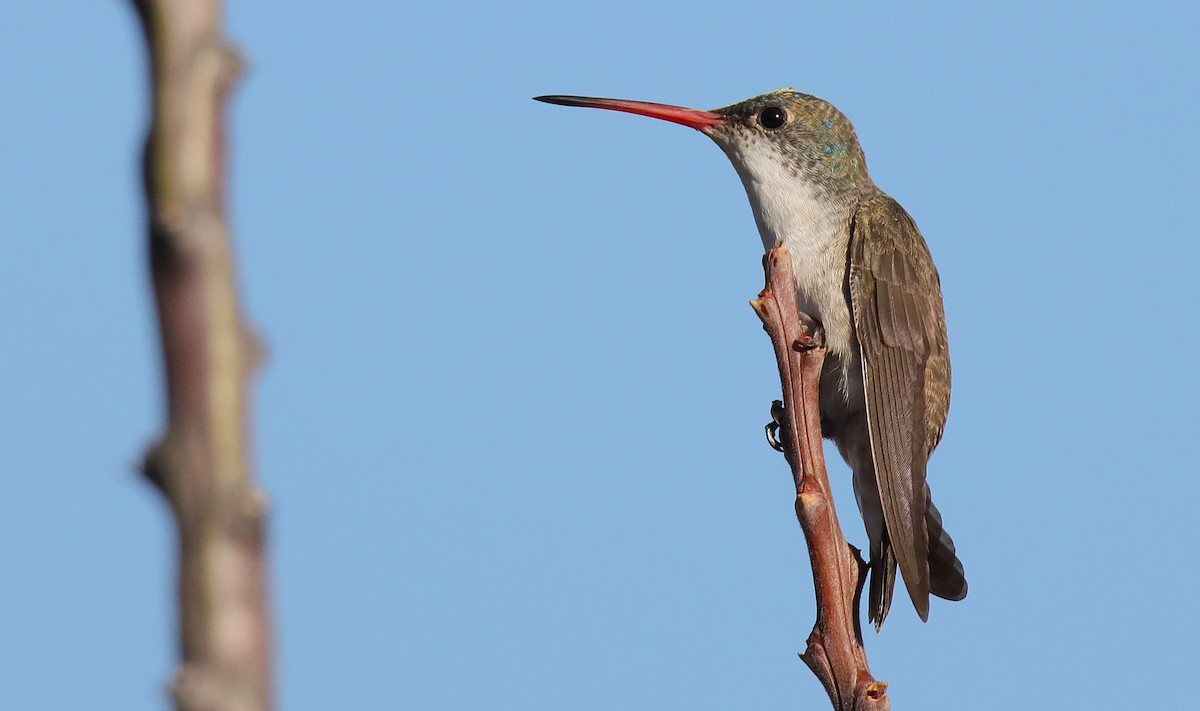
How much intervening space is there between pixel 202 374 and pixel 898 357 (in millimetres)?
4083

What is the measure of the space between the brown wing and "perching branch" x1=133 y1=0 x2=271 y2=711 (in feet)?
11.7

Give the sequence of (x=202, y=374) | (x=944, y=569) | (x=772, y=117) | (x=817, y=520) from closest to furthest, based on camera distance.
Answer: (x=202, y=374) → (x=817, y=520) → (x=944, y=569) → (x=772, y=117)

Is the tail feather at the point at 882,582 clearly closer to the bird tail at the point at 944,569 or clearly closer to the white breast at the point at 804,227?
the bird tail at the point at 944,569

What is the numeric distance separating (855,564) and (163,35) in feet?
8.34

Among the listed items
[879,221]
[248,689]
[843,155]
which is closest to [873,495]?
[879,221]

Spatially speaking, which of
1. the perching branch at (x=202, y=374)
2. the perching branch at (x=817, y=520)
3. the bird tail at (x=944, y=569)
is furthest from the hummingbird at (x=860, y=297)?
the perching branch at (x=202, y=374)

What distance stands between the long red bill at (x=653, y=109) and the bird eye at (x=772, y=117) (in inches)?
5.8

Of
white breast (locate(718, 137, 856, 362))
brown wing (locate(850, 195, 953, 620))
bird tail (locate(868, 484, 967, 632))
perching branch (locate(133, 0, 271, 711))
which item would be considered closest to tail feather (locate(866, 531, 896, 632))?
bird tail (locate(868, 484, 967, 632))

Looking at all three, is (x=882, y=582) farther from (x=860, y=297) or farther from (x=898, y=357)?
(x=860, y=297)

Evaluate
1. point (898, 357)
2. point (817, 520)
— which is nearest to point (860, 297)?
point (898, 357)

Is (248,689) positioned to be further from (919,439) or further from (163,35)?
(919,439)

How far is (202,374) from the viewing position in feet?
1.68

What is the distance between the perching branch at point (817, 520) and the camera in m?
2.78

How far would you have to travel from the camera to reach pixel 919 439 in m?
4.39
